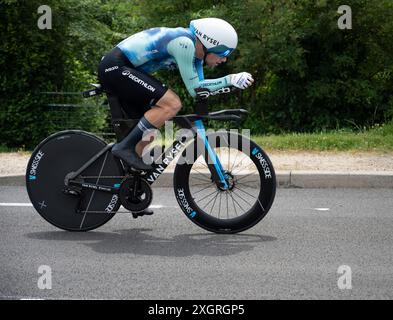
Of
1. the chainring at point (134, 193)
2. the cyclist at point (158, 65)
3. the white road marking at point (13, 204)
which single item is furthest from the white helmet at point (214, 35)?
the white road marking at point (13, 204)

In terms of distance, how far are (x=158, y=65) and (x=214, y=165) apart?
3.11 ft

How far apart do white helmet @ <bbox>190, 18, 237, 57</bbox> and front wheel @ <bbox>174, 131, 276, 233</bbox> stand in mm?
697

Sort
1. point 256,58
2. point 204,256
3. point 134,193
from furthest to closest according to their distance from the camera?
point 256,58, point 134,193, point 204,256

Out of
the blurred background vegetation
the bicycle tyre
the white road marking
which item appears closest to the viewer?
the bicycle tyre

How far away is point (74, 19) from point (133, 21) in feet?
12.2

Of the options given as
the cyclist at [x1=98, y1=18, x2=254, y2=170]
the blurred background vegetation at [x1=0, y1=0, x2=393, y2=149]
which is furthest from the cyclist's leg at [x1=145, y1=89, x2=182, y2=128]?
the blurred background vegetation at [x1=0, y1=0, x2=393, y2=149]

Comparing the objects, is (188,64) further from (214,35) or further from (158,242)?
(158,242)

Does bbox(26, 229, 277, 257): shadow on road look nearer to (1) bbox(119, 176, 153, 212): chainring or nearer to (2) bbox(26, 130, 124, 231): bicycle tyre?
(2) bbox(26, 130, 124, 231): bicycle tyre

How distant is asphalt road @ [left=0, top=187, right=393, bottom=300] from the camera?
19.0 ft

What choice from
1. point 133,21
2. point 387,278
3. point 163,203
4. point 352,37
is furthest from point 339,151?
point 133,21

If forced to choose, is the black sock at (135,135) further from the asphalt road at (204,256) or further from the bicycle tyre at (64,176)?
the asphalt road at (204,256)

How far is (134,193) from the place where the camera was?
23.8 feet

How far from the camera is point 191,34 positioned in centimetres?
708

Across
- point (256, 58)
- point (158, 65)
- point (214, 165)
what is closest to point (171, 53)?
point (158, 65)
